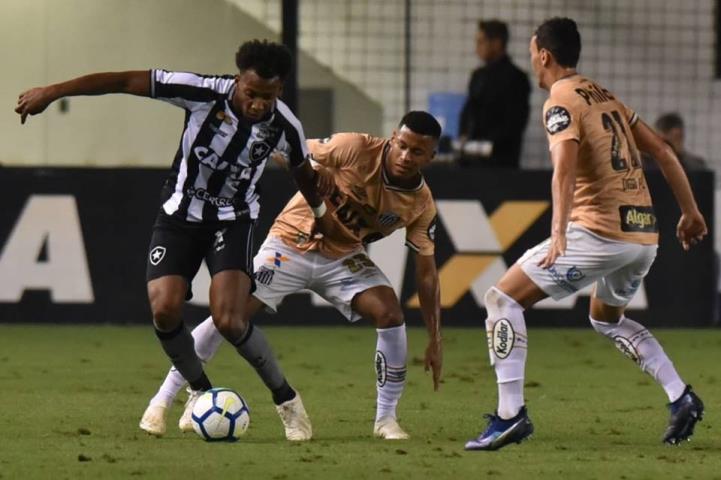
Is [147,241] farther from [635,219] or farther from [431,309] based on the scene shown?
[635,219]

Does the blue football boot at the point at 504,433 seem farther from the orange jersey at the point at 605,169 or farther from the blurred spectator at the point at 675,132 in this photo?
the blurred spectator at the point at 675,132

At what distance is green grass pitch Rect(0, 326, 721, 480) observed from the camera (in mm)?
7180

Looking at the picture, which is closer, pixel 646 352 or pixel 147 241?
pixel 646 352

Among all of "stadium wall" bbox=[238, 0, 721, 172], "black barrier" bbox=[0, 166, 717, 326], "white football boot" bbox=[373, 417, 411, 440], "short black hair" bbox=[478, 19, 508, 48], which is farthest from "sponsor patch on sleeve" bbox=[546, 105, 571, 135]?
"stadium wall" bbox=[238, 0, 721, 172]

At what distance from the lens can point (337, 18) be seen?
14961mm

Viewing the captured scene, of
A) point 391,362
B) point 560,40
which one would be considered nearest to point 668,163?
point 560,40

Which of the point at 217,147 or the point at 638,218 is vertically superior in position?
the point at 217,147

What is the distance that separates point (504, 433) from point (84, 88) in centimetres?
236

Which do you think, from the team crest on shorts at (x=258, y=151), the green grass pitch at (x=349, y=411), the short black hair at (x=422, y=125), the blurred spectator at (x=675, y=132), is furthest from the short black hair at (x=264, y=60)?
the blurred spectator at (x=675, y=132)

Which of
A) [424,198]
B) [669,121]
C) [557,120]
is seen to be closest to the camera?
[557,120]

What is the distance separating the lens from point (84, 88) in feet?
25.5

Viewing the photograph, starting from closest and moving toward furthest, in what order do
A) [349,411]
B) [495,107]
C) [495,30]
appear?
1. [349,411]
2. [495,30]
3. [495,107]

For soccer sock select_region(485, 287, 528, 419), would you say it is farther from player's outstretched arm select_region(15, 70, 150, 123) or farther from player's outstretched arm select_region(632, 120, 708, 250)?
player's outstretched arm select_region(15, 70, 150, 123)

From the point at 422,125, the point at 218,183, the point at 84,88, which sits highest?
the point at 84,88
